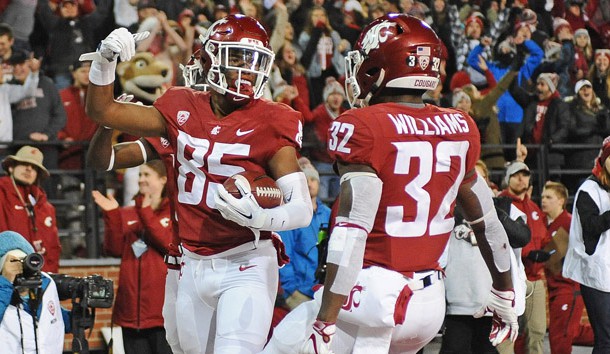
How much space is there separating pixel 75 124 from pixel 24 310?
332cm

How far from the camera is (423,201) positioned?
3887 millimetres

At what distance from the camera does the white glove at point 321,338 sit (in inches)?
145

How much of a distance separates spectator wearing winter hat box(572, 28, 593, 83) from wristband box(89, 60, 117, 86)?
350 inches

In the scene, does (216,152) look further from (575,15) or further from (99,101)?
(575,15)

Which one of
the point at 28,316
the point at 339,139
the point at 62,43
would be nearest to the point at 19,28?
the point at 62,43

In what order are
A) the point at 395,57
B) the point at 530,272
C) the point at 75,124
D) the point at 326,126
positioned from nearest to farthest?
the point at 395,57
the point at 530,272
the point at 75,124
the point at 326,126

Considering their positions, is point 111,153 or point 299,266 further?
point 299,266

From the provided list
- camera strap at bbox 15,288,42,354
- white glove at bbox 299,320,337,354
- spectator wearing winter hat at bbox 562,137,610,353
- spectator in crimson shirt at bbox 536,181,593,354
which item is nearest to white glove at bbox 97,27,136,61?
white glove at bbox 299,320,337,354

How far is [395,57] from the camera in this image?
158 inches

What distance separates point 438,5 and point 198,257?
8.00 m

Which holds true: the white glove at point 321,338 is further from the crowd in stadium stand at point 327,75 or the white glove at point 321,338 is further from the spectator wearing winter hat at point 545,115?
the spectator wearing winter hat at point 545,115

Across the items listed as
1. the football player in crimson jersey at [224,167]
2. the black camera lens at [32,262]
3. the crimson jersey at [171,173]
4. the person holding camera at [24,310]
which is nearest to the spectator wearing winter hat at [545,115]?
the person holding camera at [24,310]

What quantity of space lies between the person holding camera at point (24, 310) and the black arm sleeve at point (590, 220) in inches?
131

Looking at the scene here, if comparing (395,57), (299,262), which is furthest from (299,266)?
(395,57)
